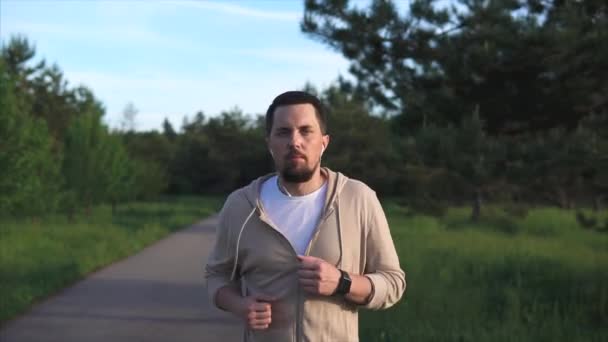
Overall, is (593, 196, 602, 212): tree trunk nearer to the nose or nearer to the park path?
the park path

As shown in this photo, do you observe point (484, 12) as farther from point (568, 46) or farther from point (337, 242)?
point (337, 242)

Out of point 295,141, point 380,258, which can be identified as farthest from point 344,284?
point 295,141

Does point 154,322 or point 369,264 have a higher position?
point 369,264

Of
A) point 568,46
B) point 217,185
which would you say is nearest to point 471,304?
point 568,46

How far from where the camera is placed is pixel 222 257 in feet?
8.27

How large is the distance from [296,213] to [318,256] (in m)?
0.17

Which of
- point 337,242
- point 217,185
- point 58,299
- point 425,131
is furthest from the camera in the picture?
point 217,185

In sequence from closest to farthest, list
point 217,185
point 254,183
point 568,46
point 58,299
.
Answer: point 254,183 → point 568,46 → point 58,299 → point 217,185

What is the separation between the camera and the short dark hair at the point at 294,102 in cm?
238

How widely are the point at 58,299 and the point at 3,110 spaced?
756 centimetres

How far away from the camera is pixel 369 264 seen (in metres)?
2.46

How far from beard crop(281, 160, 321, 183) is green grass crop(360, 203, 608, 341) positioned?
12.4 feet

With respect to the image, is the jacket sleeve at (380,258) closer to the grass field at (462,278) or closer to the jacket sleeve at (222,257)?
the jacket sleeve at (222,257)

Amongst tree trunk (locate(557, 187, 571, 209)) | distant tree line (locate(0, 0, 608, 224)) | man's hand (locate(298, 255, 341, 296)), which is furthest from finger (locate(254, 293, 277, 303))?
tree trunk (locate(557, 187, 571, 209))
